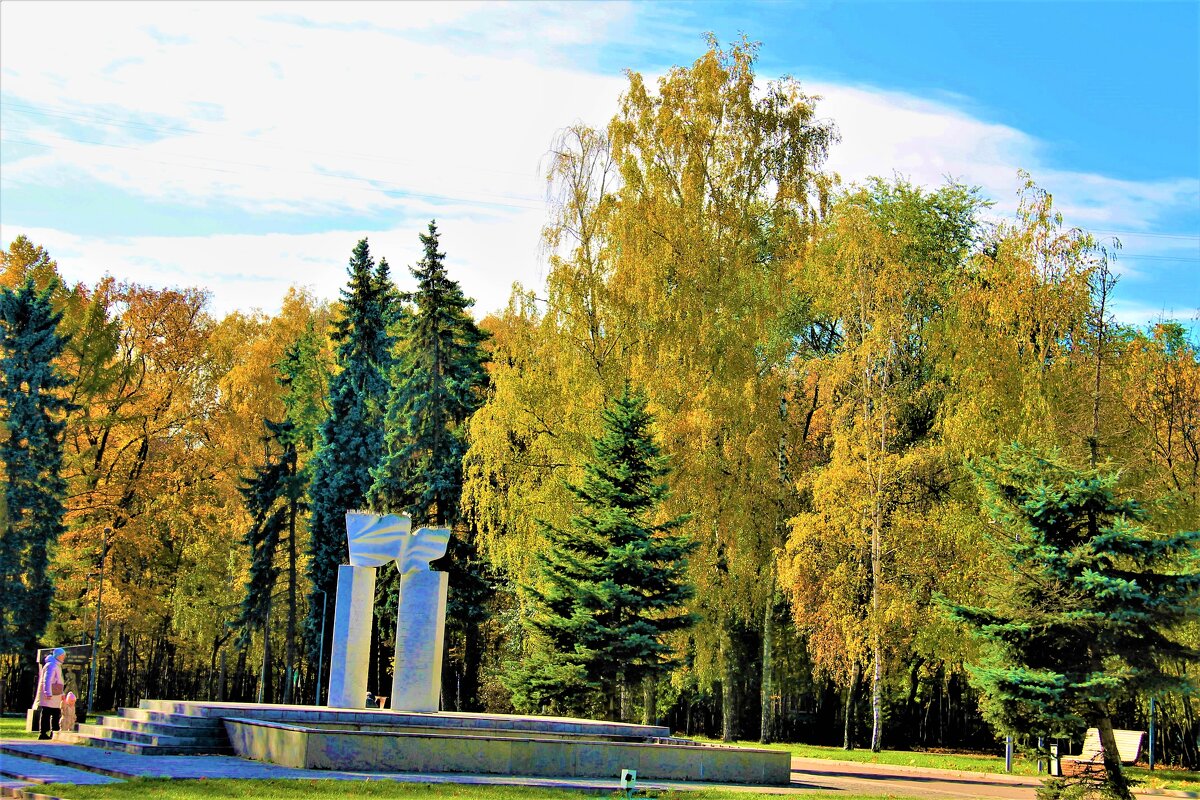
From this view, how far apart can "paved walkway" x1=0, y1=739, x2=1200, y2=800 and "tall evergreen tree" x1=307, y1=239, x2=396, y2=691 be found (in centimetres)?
2311

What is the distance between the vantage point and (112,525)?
4219 centimetres

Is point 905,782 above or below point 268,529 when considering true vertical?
below

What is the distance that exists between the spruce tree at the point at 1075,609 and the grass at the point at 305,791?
5.35 m

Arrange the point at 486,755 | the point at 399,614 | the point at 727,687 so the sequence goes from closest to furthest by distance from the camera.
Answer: the point at 486,755
the point at 399,614
the point at 727,687

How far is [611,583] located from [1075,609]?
10500mm

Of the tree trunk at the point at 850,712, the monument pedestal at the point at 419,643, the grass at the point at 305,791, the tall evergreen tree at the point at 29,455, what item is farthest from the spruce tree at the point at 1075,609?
the tall evergreen tree at the point at 29,455

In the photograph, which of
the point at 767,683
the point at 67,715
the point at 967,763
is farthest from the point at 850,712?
the point at 67,715

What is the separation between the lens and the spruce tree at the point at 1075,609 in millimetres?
18016

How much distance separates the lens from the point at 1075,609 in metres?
18.3

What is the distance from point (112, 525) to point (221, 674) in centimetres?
1123

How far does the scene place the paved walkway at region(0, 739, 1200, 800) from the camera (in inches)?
605

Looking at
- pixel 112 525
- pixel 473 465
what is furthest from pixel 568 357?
pixel 112 525

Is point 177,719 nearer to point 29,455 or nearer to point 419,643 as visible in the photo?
point 419,643

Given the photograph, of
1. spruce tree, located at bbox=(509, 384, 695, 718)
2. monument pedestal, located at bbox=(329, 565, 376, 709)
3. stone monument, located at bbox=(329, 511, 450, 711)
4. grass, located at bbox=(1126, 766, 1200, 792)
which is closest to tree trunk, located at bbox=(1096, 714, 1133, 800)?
grass, located at bbox=(1126, 766, 1200, 792)
